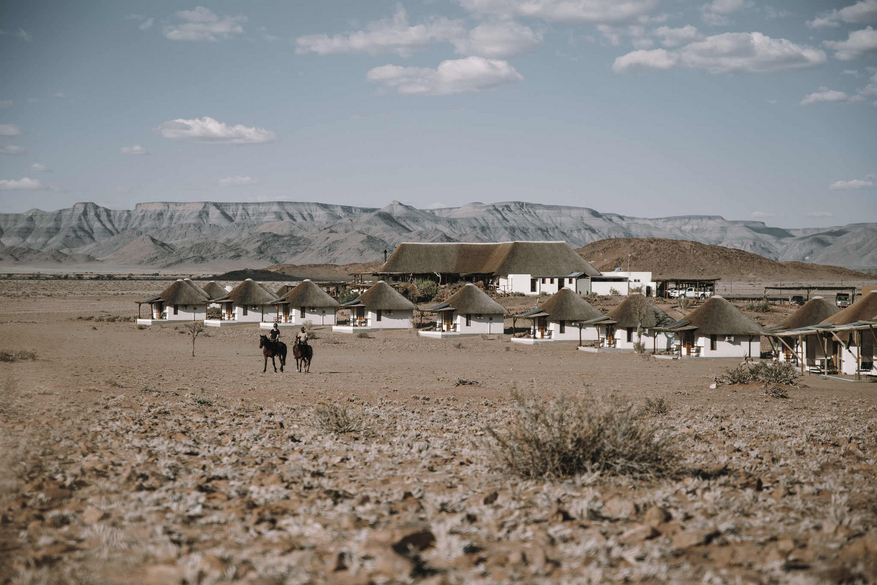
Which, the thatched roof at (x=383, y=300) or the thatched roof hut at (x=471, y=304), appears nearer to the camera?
the thatched roof hut at (x=471, y=304)

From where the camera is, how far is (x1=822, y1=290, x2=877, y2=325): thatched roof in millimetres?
26344

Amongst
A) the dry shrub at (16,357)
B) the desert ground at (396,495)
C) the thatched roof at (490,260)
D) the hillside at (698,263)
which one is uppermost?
the hillside at (698,263)

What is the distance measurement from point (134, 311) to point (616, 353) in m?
37.7

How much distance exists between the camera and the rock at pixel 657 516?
576cm

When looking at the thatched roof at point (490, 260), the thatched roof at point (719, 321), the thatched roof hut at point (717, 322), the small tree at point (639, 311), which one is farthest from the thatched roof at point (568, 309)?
the thatched roof at point (490, 260)

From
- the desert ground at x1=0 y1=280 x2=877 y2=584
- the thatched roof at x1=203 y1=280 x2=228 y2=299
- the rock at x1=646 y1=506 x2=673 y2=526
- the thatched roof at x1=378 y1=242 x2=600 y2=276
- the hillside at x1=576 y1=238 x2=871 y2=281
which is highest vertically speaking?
the hillside at x1=576 y1=238 x2=871 y2=281

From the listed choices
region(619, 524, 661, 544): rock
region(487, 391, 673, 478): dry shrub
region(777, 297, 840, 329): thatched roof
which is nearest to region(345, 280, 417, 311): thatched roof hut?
region(777, 297, 840, 329): thatched roof

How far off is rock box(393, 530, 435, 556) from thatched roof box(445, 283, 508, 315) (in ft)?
123

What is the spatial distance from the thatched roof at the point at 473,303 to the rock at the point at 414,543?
123 feet

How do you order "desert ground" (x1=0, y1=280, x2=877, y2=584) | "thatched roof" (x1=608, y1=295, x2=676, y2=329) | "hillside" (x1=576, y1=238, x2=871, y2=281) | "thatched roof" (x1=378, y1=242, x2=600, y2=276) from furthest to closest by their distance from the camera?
"hillside" (x1=576, y1=238, x2=871, y2=281) < "thatched roof" (x1=378, y1=242, x2=600, y2=276) < "thatched roof" (x1=608, y1=295, x2=676, y2=329) < "desert ground" (x1=0, y1=280, x2=877, y2=584)

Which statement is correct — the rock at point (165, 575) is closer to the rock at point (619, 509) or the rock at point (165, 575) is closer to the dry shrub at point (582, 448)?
the rock at point (619, 509)

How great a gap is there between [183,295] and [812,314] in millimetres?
35853

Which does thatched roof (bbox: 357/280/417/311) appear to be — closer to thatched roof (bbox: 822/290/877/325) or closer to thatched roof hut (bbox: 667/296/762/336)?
thatched roof hut (bbox: 667/296/762/336)

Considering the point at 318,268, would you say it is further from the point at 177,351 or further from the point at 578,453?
the point at 578,453
